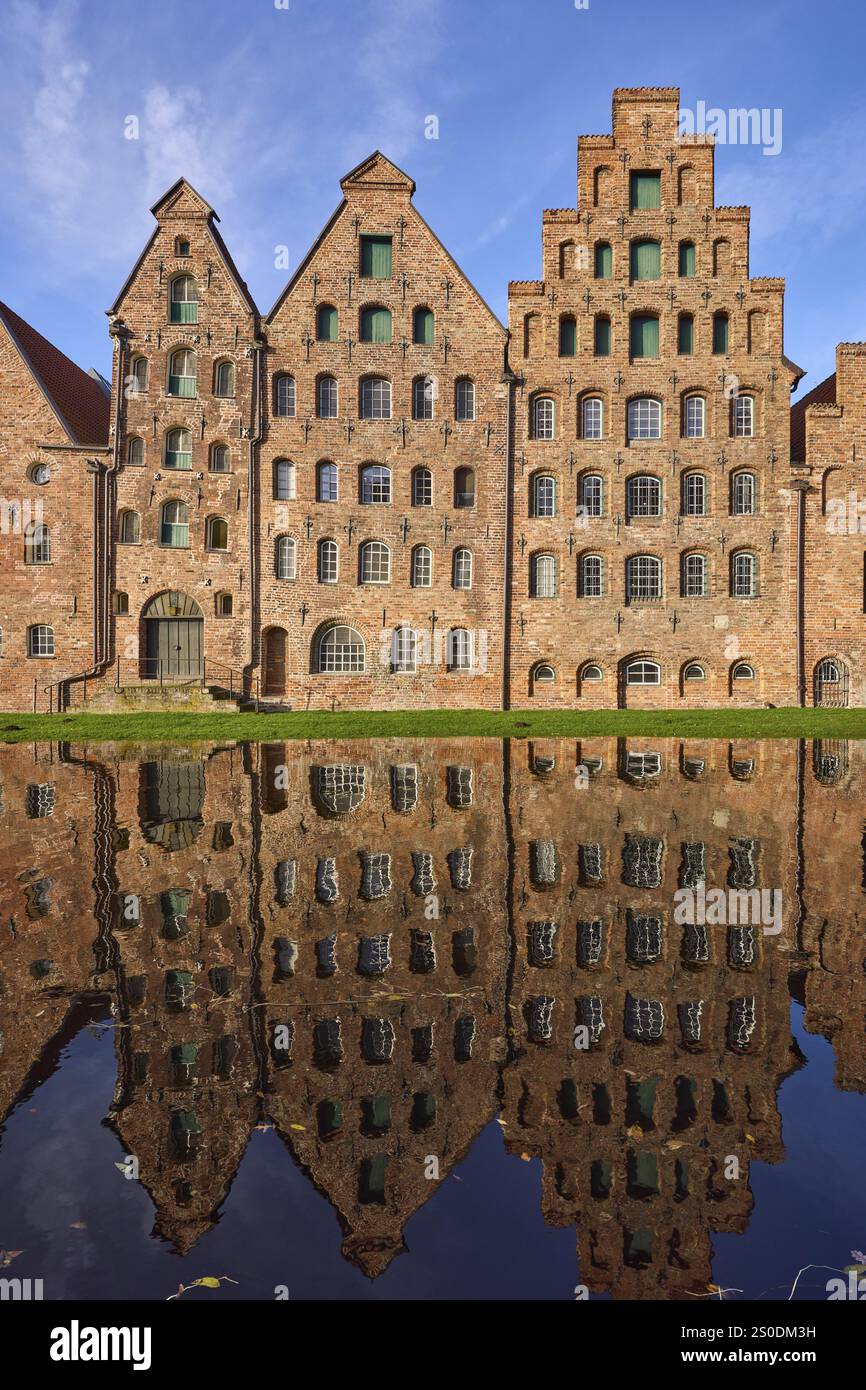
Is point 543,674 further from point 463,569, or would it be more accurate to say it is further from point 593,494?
point 593,494

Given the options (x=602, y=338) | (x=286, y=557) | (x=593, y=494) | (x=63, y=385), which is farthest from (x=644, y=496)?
(x=63, y=385)

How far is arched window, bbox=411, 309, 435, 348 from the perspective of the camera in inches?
1207

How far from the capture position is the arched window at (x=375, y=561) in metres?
30.9

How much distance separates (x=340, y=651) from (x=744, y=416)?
67.0ft

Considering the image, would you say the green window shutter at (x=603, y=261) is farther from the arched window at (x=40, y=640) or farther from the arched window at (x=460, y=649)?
the arched window at (x=40, y=640)

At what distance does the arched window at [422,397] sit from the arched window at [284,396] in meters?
5.16

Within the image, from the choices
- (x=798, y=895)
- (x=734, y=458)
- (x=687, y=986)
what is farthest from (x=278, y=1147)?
(x=734, y=458)

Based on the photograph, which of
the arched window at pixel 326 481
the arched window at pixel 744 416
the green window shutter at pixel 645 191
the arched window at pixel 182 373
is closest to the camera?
the arched window at pixel 182 373

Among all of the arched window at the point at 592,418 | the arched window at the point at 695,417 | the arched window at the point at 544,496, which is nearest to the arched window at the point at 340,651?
the arched window at the point at 544,496

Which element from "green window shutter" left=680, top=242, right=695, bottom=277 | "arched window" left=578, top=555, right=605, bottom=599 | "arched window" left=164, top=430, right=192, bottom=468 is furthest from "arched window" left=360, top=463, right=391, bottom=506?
"green window shutter" left=680, top=242, right=695, bottom=277

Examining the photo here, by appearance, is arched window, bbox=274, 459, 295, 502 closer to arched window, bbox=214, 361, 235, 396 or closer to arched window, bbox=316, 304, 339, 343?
arched window, bbox=214, 361, 235, 396

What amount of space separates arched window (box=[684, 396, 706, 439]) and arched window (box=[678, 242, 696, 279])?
16.7 feet

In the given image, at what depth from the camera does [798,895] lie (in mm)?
7641
